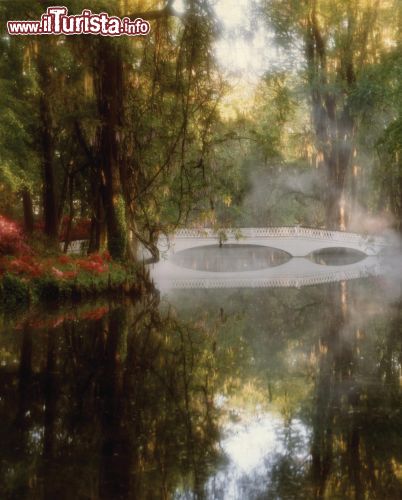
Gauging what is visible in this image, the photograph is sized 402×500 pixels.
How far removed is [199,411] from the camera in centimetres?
682

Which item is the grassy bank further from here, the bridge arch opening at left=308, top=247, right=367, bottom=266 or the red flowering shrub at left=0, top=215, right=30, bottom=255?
the bridge arch opening at left=308, top=247, right=367, bottom=266

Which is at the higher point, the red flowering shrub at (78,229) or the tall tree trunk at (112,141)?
the tall tree trunk at (112,141)

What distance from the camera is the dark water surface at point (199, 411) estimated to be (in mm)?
4781

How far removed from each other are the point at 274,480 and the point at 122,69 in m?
16.8

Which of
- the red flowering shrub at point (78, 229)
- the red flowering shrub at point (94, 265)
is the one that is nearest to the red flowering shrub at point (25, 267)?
the red flowering shrub at point (94, 265)

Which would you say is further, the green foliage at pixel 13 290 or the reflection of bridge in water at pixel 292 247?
the reflection of bridge in water at pixel 292 247

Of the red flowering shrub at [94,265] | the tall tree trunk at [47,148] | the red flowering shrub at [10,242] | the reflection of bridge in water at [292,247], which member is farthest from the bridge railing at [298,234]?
the red flowering shrub at [10,242]

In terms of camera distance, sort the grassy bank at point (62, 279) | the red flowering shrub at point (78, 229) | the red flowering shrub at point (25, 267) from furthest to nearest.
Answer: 1. the red flowering shrub at point (78, 229)
2. the red flowering shrub at point (25, 267)
3. the grassy bank at point (62, 279)

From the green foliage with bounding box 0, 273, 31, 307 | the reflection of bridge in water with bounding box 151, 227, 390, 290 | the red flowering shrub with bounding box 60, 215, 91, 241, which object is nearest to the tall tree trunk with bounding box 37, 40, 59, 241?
the green foliage with bounding box 0, 273, 31, 307

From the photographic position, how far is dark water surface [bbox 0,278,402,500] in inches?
188

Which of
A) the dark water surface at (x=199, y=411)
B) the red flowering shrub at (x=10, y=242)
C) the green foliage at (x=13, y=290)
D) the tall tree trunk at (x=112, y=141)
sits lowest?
the dark water surface at (x=199, y=411)

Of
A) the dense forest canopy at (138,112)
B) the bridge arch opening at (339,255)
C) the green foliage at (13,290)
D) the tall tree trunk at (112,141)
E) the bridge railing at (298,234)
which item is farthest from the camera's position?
the bridge arch opening at (339,255)

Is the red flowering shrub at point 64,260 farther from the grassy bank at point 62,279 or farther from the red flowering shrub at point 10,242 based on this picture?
the red flowering shrub at point 10,242

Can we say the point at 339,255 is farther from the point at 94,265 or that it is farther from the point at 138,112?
the point at 94,265
